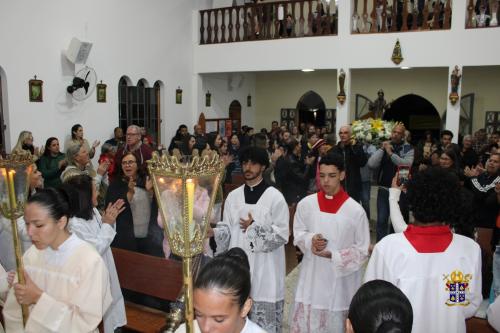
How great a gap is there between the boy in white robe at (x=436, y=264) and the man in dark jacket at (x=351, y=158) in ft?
14.5

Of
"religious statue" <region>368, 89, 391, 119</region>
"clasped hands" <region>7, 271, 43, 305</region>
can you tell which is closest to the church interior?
"religious statue" <region>368, 89, 391, 119</region>

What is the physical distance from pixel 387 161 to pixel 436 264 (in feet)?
15.3

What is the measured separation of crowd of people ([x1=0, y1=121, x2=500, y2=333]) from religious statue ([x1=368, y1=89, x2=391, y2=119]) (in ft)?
28.1

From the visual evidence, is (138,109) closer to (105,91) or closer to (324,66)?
(105,91)

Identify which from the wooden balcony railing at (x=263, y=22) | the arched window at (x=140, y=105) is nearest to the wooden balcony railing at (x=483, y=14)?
the wooden balcony railing at (x=263, y=22)

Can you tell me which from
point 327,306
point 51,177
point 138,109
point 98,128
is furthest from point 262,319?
point 138,109

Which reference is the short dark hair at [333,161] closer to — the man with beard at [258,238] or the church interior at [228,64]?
the man with beard at [258,238]

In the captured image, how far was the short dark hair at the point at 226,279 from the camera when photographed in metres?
1.93

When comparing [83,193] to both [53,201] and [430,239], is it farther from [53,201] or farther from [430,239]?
[430,239]

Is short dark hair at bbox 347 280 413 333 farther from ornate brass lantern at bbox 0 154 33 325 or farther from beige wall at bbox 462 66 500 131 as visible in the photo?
beige wall at bbox 462 66 500 131

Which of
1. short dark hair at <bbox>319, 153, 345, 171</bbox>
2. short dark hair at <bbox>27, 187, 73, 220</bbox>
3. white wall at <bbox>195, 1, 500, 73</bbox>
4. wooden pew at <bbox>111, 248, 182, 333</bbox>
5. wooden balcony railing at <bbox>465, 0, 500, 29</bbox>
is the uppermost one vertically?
wooden balcony railing at <bbox>465, 0, 500, 29</bbox>

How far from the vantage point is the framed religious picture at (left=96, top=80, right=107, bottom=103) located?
1127cm

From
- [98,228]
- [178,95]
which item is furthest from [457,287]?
[178,95]

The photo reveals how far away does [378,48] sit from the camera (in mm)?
11406
